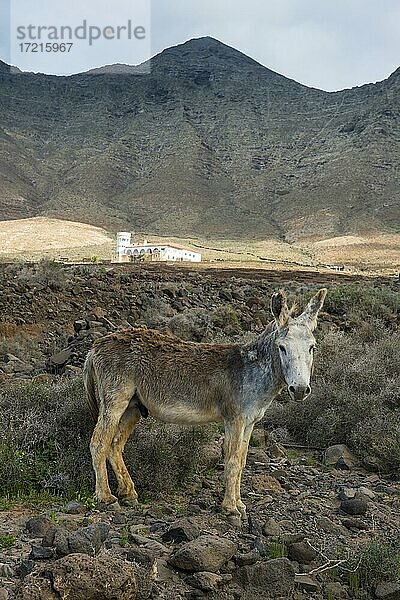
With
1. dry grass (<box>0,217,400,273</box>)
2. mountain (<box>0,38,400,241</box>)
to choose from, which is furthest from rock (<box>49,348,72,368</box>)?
mountain (<box>0,38,400,241</box>)

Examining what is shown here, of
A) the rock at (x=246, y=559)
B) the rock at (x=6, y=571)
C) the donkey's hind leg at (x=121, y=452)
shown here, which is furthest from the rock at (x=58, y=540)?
the donkey's hind leg at (x=121, y=452)

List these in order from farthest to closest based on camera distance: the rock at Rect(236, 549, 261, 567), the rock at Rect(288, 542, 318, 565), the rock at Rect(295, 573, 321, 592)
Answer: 1. the rock at Rect(288, 542, 318, 565)
2. the rock at Rect(236, 549, 261, 567)
3. the rock at Rect(295, 573, 321, 592)

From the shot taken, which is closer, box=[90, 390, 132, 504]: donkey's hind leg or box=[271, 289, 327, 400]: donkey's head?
box=[271, 289, 327, 400]: donkey's head

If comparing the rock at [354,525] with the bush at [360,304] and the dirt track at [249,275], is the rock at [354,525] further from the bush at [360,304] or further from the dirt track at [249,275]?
the dirt track at [249,275]

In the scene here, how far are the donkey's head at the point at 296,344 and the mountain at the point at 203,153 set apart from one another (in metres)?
67.8

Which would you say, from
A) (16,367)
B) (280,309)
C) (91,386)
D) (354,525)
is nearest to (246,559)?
(354,525)

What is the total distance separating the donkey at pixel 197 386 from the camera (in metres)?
6.11

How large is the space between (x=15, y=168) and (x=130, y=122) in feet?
69.6

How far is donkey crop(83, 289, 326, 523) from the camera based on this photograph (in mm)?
6105

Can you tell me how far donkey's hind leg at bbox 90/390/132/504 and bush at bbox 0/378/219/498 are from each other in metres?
0.27

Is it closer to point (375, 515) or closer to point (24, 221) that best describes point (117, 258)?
point (24, 221)

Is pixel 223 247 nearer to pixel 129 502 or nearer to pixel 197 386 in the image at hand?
pixel 197 386

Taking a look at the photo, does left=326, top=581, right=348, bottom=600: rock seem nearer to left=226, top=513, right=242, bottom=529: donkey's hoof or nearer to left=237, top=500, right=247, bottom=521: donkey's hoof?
left=226, top=513, right=242, bottom=529: donkey's hoof

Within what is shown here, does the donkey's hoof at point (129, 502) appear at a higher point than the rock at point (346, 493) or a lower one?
higher
